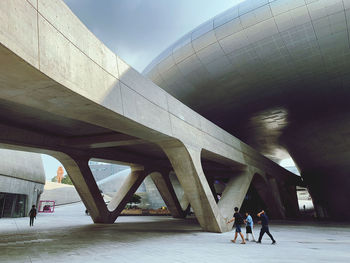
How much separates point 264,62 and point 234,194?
393 inches

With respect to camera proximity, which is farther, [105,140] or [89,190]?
[89,190]

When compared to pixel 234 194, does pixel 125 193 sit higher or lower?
higher

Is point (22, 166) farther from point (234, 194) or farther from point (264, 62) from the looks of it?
point (264, 62)

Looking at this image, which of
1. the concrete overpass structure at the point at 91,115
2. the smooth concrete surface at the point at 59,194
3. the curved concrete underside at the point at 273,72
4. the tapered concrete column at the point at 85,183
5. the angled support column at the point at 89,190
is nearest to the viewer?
the concrete overpass structure at the point at 91,115

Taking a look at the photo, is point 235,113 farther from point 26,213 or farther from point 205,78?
point 26,213

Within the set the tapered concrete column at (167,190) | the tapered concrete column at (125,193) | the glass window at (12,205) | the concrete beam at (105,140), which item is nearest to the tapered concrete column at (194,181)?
the concrete beam at (105,140)

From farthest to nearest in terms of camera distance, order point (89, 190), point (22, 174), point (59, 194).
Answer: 1. point (59, 194)
2. point (22, 174)
3. point (89, 190)

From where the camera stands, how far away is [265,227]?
1027 cm

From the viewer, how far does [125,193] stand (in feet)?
72.1

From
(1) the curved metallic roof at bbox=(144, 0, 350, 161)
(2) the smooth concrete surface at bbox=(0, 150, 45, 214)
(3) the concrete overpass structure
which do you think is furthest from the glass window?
(1) the curved metallic roof at bbox=(144, 0, 350, 161)

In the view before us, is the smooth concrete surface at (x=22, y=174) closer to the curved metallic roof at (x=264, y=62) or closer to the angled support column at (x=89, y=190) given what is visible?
the angled support column at (x=89, y=190)

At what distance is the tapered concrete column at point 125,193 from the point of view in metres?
20.6

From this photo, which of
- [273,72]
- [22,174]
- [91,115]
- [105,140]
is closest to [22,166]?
[22,174]

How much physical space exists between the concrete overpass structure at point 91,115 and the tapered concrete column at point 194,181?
0.05 meters
